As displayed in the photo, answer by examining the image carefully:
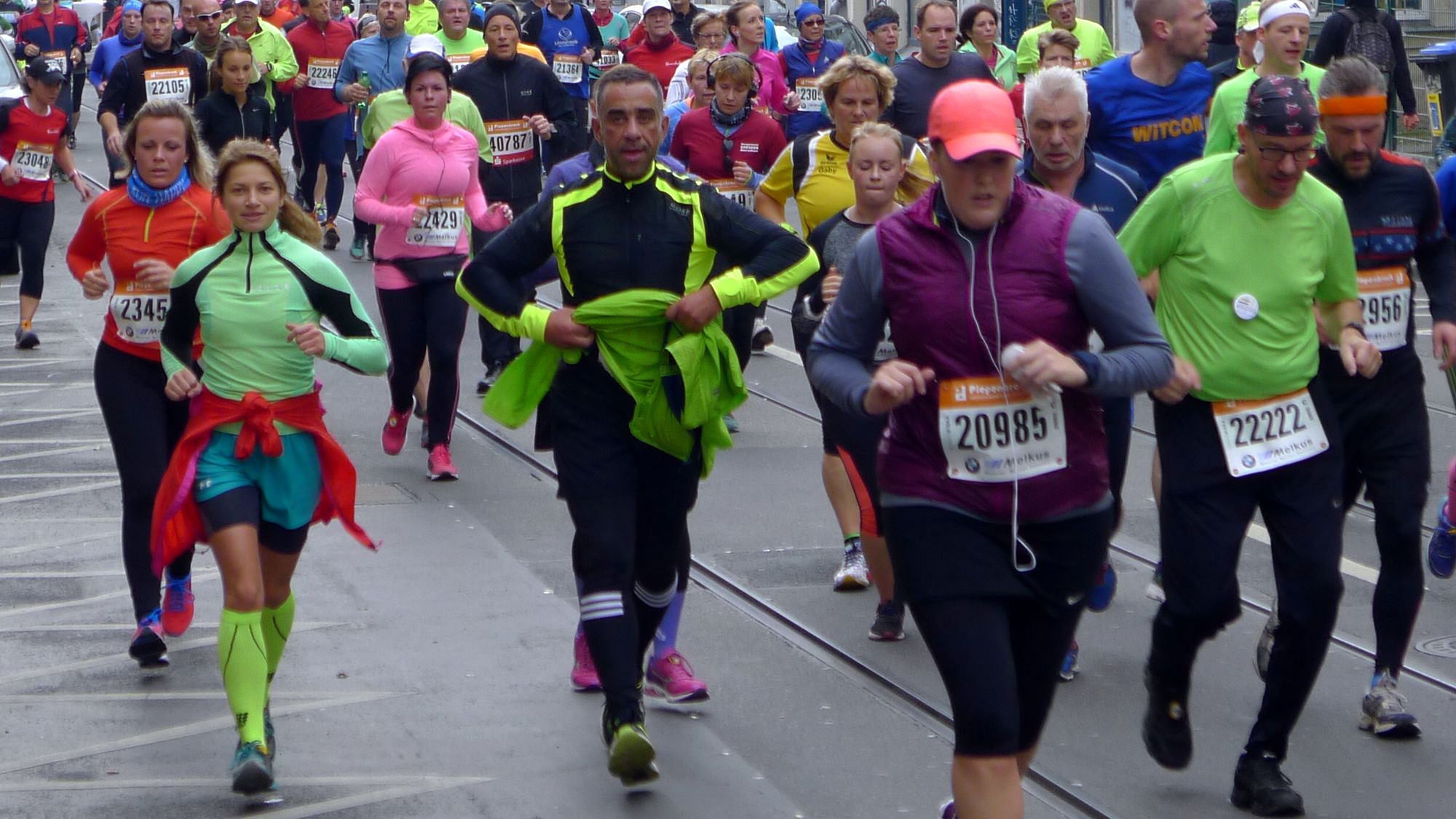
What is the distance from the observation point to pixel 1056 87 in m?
6.08

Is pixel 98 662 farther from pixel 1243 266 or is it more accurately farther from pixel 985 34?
pixel 985 34

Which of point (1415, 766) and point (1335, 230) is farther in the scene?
point (1415, 766)

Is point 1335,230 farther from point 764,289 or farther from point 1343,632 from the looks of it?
point 1343,632

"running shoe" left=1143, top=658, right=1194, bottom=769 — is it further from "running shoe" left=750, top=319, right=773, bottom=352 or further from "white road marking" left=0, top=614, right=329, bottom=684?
"running shoe" left=750, top=319, right=773, bottom=352

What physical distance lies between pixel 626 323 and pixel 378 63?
384 inches

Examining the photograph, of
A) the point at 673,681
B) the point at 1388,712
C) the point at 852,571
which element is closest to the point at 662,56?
the point at 852,571

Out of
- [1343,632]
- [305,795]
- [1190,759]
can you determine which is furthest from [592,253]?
[1343,632]

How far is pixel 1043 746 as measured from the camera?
5.67m

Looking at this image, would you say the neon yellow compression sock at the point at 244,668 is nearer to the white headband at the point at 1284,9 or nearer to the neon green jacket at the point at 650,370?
the neon green jacket at the point at 650,370

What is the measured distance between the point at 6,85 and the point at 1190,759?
16.4 metres

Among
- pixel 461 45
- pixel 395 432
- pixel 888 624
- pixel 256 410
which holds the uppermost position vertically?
pixel 256 410

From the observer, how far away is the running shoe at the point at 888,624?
21.9 feet

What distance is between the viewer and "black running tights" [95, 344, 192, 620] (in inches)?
252

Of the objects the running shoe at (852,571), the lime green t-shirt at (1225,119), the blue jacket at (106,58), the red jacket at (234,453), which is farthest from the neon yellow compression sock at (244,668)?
the blue jacket at (106,58)
